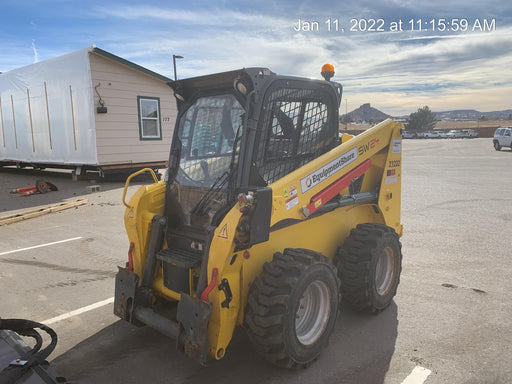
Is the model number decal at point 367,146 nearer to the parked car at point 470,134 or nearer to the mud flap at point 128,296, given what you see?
the mud flap at point 128,296

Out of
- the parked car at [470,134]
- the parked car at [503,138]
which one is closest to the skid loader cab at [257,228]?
the parked car at [503,138]

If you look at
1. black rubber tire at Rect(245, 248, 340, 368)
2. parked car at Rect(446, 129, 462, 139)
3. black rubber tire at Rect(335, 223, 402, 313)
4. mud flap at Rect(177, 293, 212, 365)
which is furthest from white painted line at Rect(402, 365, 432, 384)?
parked car at Rect(446, 129, 462, 139)

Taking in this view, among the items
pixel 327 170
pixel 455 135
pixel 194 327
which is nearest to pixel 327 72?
pixel 327 170

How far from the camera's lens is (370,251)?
3982mm

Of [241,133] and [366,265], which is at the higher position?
[241,133]

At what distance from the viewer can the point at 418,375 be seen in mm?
3182

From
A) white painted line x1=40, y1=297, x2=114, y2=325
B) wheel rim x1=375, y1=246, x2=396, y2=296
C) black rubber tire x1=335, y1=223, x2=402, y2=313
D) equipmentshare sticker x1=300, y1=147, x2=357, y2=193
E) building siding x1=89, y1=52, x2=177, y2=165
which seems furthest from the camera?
building siding x1=89, y1=52, x2=177, y2=165

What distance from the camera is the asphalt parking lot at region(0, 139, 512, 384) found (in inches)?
128

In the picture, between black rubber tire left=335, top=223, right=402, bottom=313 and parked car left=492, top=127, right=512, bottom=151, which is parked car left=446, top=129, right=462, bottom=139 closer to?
parked car left=492, top=127, right=512, bottom=151

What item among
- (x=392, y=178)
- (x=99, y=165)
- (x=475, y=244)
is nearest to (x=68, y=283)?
(x=392, y=178)

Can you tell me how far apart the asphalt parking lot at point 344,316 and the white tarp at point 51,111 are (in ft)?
19.9

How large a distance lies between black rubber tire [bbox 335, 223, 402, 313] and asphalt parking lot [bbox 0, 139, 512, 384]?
0.65 feet

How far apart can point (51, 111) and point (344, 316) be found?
14.3m

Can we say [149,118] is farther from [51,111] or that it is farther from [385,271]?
[385,271]
